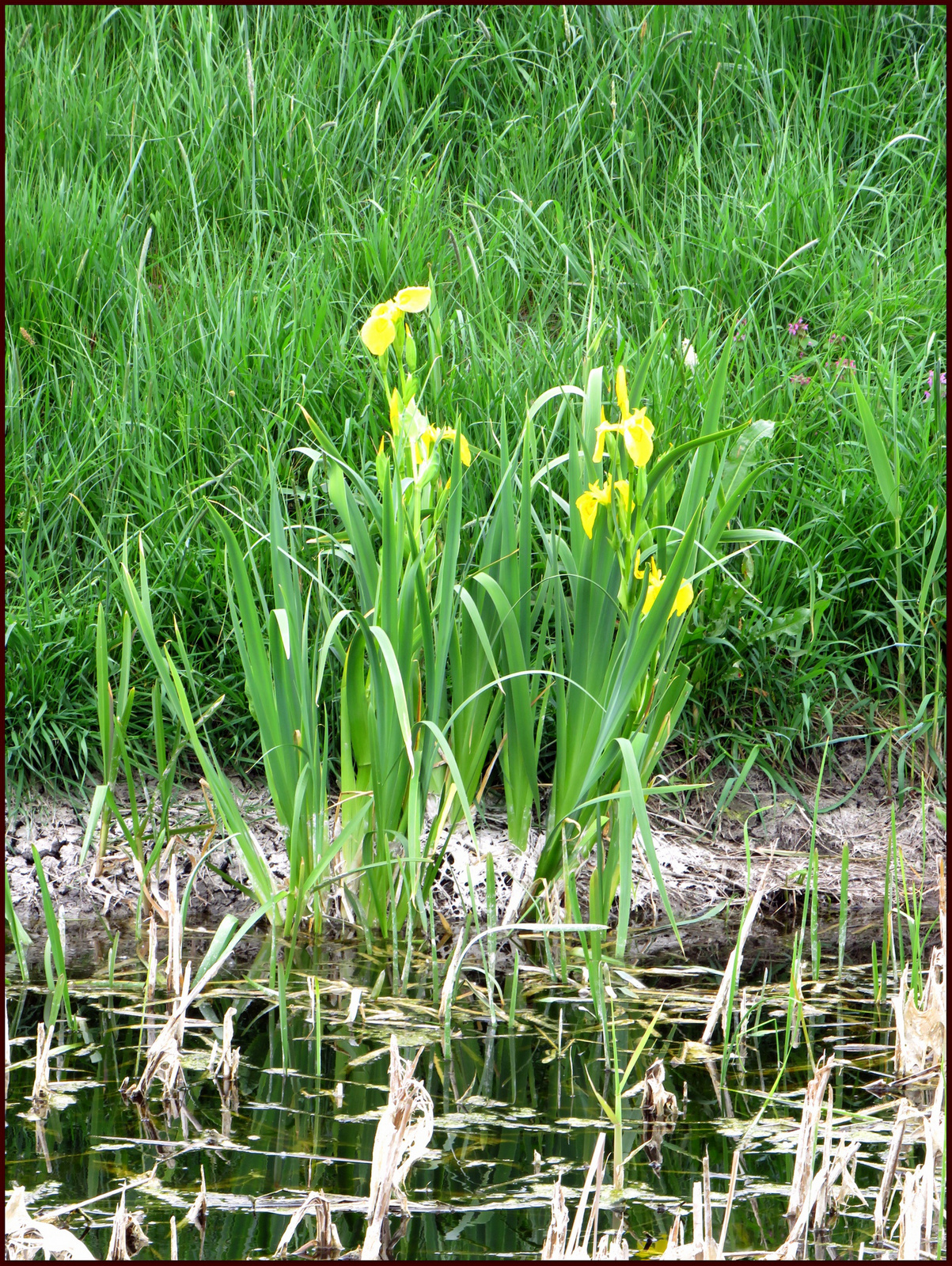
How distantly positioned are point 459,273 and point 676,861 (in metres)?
2.00

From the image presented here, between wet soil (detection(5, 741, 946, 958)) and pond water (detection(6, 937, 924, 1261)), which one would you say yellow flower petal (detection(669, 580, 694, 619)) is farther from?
pond water (detection(6, 937, 924, 1261))

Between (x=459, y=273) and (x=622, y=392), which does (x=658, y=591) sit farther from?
(x=459, y=273)

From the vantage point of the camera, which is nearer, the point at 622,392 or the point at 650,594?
the point at 622,392

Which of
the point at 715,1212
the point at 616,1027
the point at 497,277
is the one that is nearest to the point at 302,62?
the point at 497,277

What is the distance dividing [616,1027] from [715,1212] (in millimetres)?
464

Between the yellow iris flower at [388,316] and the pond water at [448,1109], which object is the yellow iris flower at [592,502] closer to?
the yellow iris flower at [388,316]

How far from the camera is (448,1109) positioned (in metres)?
1.66

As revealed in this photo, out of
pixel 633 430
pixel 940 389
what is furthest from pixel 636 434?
pixel 940 389

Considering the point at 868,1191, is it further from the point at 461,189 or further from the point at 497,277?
the point at 461,189

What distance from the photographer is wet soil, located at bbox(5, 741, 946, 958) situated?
2387 mm

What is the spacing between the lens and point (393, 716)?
2193 mm

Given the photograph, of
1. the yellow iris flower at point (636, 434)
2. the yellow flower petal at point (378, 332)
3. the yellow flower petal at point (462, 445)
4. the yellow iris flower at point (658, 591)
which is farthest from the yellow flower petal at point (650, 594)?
the yellow flower petal at point (378, 332)

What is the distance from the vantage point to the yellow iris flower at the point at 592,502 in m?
2.06

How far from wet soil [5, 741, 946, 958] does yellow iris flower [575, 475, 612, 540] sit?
0.73 metres
